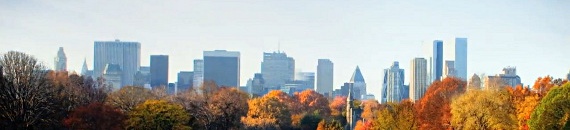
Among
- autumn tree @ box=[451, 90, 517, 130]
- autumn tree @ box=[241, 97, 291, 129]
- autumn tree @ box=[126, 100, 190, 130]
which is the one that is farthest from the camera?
autumn tree @ box=[241, 97, 291, 129]

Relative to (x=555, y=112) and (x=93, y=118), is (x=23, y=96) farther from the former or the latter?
(x=555, y=112)

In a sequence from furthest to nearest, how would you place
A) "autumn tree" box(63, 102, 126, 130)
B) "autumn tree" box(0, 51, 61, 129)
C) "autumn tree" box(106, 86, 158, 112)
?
"autumn tree" box(106, 86, 158, 112)
"autumn tree" box(63, 102, 126, 130)
"autumn tree" box(0, 51, 61, 129)

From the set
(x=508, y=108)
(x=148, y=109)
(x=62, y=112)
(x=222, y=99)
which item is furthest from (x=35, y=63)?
(x=508, y=108)

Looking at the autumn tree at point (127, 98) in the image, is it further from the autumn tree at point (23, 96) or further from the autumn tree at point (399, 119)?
the autumn tree at point (399, 119)

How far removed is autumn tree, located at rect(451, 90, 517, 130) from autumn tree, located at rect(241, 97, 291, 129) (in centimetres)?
2809

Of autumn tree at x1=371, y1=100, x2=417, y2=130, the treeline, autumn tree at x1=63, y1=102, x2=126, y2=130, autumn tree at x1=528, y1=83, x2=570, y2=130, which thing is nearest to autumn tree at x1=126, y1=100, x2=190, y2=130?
the treeline

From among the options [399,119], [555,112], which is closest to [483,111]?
[399,119]

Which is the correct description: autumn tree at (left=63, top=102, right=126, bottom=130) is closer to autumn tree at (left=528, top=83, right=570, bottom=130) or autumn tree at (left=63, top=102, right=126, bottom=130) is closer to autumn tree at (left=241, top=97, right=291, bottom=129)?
autumn tree at (left=241, top=97, right=291, bottom=129)

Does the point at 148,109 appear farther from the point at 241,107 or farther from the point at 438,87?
the point at 438,87

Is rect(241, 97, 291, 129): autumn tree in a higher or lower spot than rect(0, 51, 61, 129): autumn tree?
lower

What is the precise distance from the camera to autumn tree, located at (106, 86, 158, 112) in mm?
78188

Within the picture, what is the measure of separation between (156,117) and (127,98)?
592 inches

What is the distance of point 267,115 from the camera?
9512 cm

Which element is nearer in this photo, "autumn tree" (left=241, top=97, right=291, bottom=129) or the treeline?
the treeline
